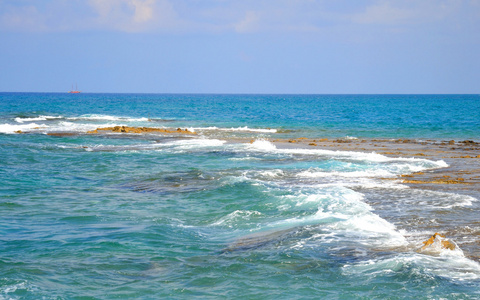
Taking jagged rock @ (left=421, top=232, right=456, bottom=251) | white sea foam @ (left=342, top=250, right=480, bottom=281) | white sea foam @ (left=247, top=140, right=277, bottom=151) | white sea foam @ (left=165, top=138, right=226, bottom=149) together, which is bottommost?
white sea foam @ (left=165, top=138, right=226, bottom=149)

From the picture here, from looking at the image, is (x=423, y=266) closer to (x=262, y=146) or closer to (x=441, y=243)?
(x=441, y=243)

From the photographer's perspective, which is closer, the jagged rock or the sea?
the sea

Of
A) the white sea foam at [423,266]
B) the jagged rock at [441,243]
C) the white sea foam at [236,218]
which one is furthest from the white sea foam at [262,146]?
the white sea foam at [423,266]

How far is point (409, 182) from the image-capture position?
16.9m

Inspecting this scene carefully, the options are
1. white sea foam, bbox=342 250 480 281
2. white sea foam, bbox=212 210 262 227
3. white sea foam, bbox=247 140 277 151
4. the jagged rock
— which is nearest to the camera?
white sea foam, bbox=342 250 480 281

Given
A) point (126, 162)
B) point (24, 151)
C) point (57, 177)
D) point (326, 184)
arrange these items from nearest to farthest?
point (326, 184), point (57, 177), point (126, 162), point (24, 151)

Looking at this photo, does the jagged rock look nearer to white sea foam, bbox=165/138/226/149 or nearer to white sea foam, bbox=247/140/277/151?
white sea foam, bbox=247/140/277/151

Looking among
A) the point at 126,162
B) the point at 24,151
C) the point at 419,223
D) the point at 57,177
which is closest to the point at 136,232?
the point at 419,223

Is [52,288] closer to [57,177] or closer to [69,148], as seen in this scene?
[57,177]

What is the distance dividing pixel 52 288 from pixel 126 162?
14.8 meters

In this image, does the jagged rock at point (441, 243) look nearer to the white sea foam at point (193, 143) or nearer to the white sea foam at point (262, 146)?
the white sea foam at point (262, 146)

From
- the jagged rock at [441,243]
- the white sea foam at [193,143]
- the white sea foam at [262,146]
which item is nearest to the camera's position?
the jagged rock at [441,243]

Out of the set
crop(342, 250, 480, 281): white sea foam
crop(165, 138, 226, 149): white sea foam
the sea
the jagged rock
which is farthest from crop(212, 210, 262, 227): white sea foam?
crop(165, 138, 226, 149): white sea foam

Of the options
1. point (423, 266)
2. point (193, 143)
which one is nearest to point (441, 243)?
point (423, 266)
